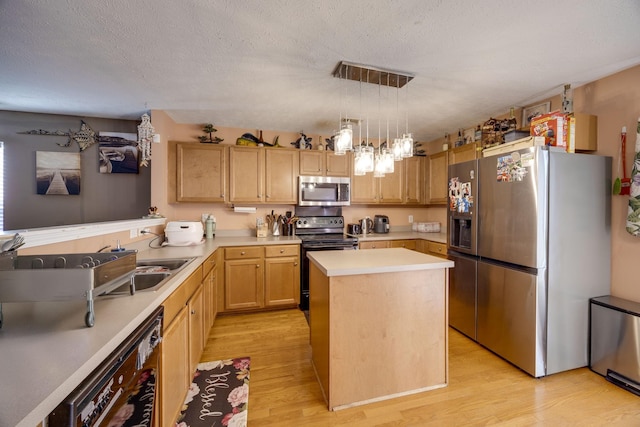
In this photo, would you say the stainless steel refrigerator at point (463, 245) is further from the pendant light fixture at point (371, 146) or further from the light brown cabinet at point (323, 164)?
the light brown cabinet at point (323, 164)

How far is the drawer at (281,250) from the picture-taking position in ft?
10.2

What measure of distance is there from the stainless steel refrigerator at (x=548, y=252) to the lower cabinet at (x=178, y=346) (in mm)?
2454

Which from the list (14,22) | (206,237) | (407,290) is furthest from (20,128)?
(407,290)

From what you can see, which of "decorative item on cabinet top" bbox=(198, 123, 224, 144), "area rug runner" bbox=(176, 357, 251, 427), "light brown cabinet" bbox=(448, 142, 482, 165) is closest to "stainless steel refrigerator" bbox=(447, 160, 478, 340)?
"light brown cabinet" bbox=(448, 142, 482, 165)

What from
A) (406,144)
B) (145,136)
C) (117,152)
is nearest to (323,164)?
(406,144)

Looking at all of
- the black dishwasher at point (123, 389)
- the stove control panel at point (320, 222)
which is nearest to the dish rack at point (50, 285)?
the black dishwasher at point (123, 389)

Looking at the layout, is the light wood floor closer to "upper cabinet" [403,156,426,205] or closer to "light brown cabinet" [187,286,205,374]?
"light brown cabinet" [187,286,205,374]

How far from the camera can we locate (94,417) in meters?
0.72

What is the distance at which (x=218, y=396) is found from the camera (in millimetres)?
1746

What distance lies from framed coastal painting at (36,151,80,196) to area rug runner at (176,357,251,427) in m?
2.53

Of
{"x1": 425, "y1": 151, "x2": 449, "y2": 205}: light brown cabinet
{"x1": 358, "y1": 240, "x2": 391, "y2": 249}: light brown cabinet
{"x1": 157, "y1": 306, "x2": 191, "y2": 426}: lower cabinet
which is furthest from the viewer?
{"x1": 425, "y1": 151, "x2": 449, "y2": 205}: light brown cabinet

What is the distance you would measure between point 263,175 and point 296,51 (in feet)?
6.01

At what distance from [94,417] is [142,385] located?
35 cm

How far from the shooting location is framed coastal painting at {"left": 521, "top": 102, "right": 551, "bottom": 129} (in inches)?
101
